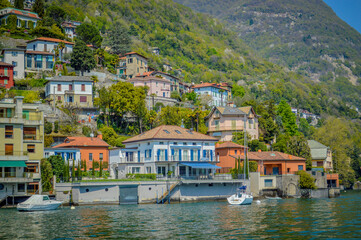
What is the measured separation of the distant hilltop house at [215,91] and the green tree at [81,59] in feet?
115

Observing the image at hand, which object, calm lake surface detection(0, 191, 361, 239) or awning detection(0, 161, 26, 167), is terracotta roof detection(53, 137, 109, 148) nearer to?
awning detection(0, 161, 26, 167)

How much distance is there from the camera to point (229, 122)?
98438 millimetres

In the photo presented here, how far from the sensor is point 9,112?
203 ft

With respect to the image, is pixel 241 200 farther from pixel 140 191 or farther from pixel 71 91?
pixel 71 91

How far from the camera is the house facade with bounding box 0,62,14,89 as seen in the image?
310 feet

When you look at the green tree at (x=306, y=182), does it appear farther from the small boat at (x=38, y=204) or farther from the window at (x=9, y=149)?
the window at (x=9, y=149)

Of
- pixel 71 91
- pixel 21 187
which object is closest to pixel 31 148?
pixel 21 187

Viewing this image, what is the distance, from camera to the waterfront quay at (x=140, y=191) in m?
60.2

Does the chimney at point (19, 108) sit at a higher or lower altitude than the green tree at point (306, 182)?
higher

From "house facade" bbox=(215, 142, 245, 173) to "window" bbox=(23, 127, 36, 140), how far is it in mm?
31055

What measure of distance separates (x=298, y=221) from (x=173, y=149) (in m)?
32.5

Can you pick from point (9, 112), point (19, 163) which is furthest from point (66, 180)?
point (9, 112)

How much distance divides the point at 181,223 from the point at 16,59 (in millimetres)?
73857

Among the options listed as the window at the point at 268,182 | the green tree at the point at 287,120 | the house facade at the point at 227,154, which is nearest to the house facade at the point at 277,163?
the house facade at the point at 227,154
